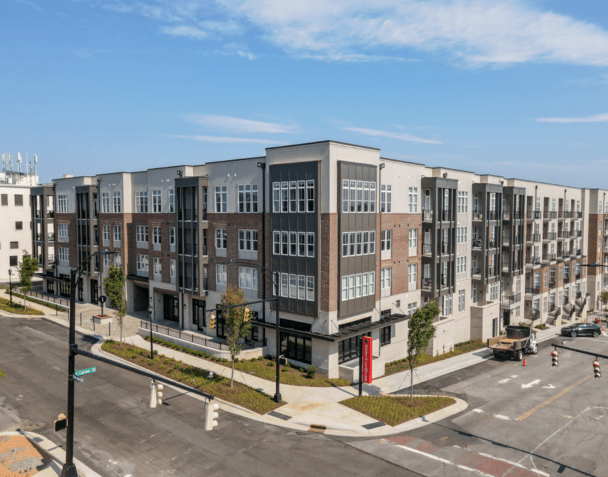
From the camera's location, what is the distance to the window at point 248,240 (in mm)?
40031

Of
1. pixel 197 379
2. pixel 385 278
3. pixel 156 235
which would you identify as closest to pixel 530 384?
pixel 385 278

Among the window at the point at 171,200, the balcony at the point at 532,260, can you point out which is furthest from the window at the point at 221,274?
the balcony at the point at 532,260

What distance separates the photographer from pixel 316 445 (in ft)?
77.6

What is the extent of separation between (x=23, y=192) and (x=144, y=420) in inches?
2666

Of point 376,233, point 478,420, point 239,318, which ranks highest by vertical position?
point 376,233

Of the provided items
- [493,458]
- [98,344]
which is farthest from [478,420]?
[98,344]

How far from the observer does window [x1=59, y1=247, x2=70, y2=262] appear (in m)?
62.1

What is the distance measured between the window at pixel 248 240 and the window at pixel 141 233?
16.2 metres

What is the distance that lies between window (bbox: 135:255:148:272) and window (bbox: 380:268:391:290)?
90.7 ft

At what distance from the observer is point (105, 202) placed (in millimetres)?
56188

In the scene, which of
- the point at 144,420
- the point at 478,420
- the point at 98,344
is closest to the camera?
the point at 144,420

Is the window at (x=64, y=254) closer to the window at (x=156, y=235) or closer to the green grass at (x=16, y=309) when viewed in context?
the green grass at (x=16, y=309)

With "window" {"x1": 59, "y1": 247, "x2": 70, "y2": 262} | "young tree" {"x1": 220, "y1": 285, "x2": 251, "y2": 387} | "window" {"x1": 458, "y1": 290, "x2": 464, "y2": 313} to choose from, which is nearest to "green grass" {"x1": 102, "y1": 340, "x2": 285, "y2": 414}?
"young tree" {"x1": 220, "y1": 285, "x2": 251, "y2": 387}

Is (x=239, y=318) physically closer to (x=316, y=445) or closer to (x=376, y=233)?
(x=316, y=445)
